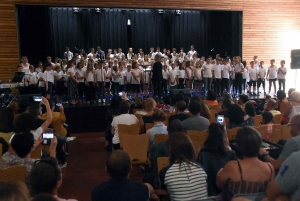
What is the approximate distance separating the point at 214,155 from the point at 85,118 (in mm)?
6926

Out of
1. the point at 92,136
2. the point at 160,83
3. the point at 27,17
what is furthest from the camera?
the point at 27,17

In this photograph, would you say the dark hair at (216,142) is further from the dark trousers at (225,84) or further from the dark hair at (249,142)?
the dark trousers at (225,84)

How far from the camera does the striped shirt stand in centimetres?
274

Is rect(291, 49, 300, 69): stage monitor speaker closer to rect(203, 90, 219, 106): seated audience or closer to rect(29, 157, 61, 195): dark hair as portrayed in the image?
rect(203, 90, 219, 106): seated audience

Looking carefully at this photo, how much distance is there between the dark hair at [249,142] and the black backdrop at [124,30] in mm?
12985

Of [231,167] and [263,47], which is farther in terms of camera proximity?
[263,47]

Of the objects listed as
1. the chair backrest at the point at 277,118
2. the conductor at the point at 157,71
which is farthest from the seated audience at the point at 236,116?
the conductor at the point at 157,71

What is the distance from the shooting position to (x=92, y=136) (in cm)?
888

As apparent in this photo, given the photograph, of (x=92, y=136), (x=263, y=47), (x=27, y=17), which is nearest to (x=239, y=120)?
(x=92, y=136)

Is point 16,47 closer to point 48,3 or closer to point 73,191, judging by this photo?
point 48,3

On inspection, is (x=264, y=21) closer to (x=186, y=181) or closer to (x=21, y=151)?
(x=186, y=181)

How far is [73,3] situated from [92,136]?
6522 millimetres

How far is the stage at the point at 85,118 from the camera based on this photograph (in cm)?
940

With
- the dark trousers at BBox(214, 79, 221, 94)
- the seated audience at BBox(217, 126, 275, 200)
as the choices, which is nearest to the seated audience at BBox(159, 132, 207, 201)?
the seated audience at BBox(217, 126, 275, 200)
